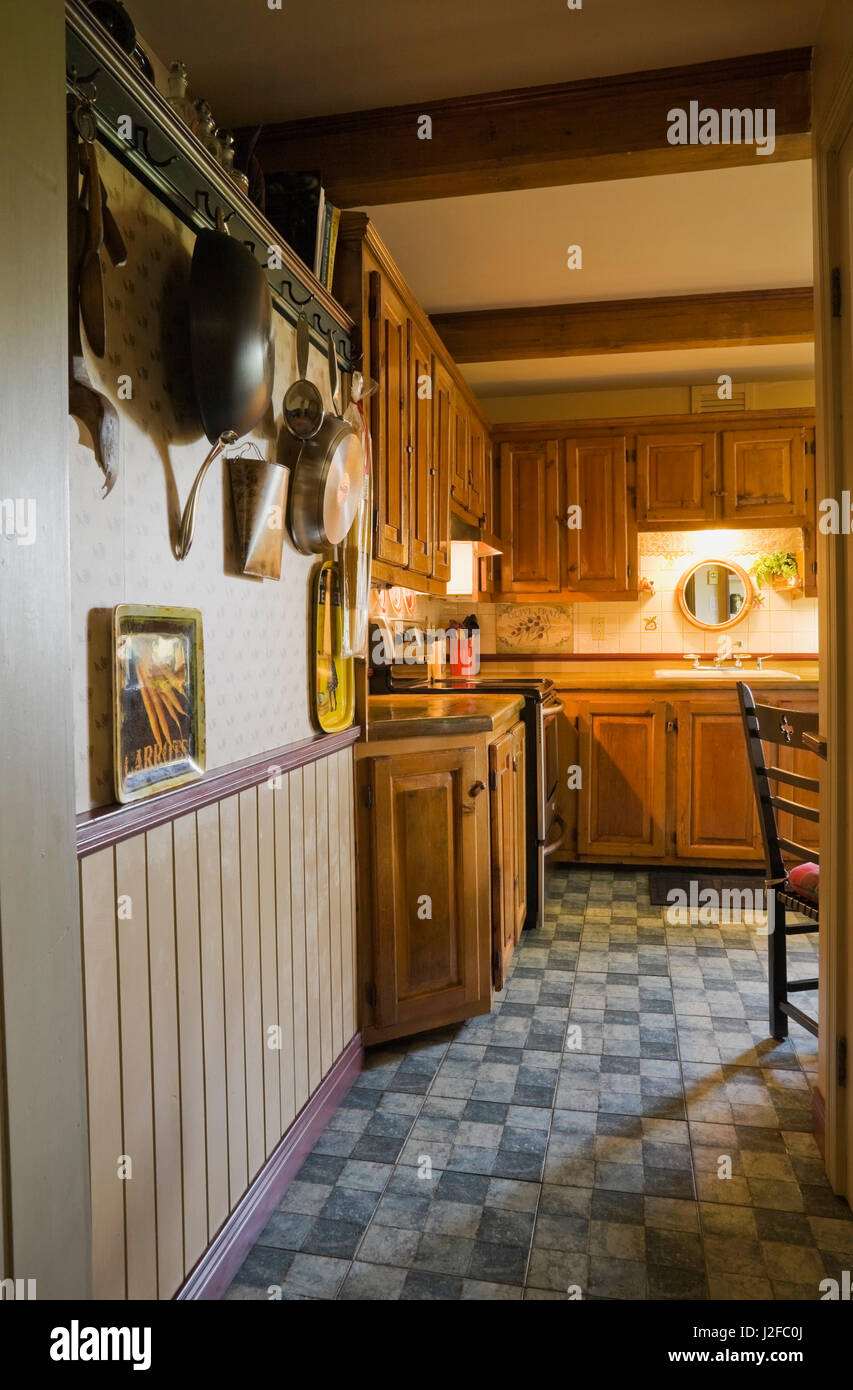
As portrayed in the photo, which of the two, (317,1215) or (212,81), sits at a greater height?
(212,81)

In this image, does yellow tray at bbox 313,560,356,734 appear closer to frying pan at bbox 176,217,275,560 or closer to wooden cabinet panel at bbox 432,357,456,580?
frying pan at bbox 176,217,275,560

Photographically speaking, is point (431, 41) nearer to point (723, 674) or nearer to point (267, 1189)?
point (267, 1189)

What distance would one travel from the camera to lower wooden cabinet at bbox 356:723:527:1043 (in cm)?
246

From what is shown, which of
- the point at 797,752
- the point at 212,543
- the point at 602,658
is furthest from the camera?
the point at 602,658

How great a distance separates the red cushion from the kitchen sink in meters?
1.95

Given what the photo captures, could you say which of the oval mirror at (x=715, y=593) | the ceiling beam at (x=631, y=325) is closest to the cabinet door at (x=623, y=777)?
the oval mirror at (x=715, y=593)

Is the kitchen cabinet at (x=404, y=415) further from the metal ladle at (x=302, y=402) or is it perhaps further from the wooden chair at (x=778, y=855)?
the wooden chair at (x=778, y=855)

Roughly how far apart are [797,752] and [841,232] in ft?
9.35

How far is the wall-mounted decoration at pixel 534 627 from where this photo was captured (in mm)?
5176

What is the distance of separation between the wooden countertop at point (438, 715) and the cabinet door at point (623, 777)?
3.55 feet

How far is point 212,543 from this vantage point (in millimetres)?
1592

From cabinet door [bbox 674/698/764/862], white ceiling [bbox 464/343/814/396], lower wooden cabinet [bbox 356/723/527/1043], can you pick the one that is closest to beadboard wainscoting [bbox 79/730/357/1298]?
lower wooden cabinet [bbox 356/723/527/1043]
